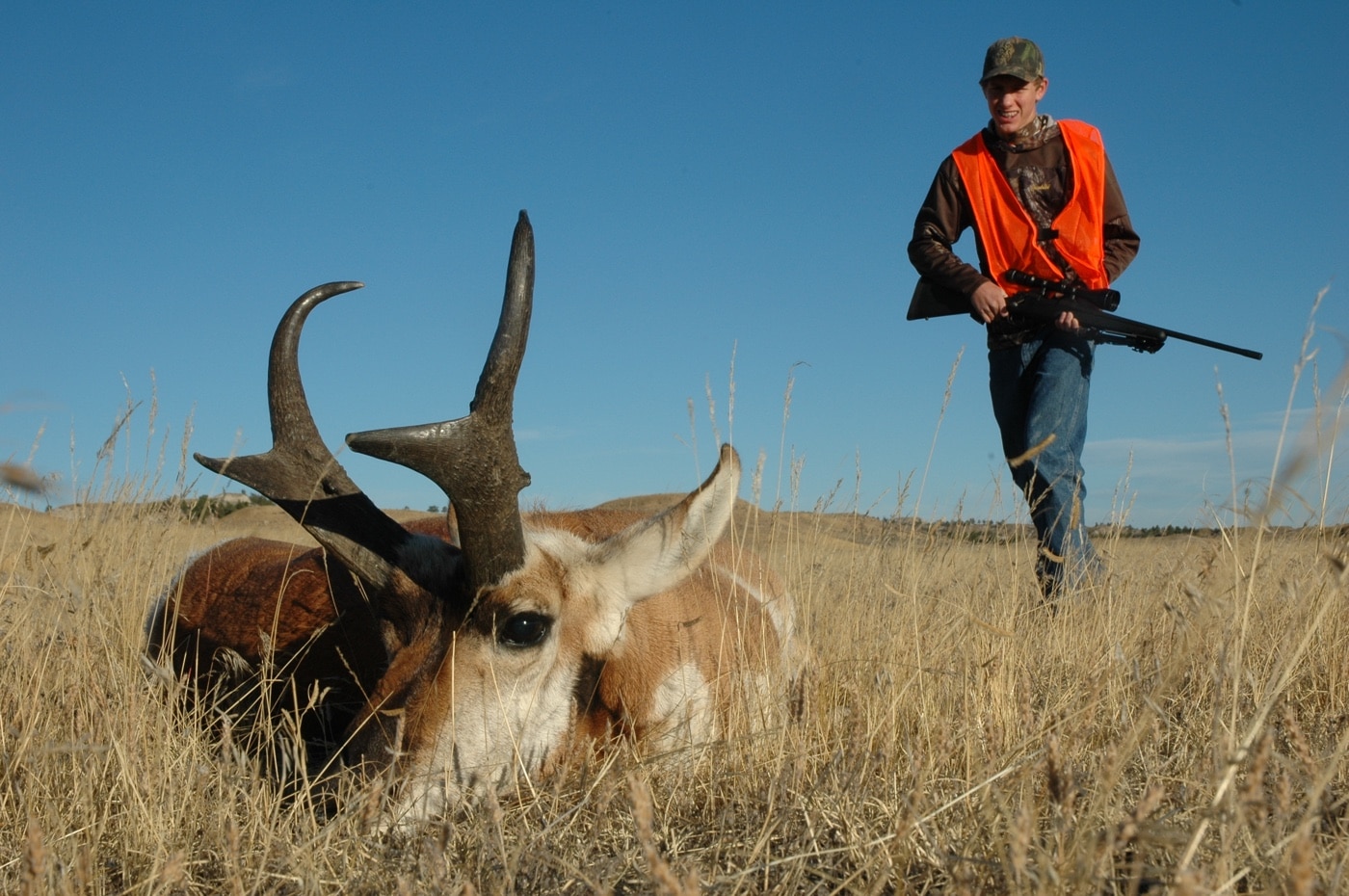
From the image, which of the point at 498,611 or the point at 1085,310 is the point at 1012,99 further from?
the point at 498,611

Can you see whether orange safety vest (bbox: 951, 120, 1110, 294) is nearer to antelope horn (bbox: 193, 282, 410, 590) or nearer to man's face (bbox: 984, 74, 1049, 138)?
man's face (bbox: 984, 74, 1049, 138)

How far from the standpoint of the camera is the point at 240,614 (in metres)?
4.95

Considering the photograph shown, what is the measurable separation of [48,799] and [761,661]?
7.93 feet

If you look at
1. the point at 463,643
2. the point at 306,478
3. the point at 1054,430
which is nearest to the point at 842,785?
the point at 463,643

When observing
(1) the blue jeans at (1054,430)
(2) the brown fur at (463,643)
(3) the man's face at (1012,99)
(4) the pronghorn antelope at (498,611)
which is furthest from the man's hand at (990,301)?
(4) the pronghorn antelope at (498,611)

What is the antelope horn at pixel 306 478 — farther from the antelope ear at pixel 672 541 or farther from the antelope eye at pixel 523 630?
the antelope ear at pixel 672 541

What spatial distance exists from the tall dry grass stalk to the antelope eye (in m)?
0.43

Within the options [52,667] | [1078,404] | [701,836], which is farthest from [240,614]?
[1078,404]

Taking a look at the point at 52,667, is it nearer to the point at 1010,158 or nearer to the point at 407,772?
the point at 407,772

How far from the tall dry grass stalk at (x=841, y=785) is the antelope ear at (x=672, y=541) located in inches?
23.0

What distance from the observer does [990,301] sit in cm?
596

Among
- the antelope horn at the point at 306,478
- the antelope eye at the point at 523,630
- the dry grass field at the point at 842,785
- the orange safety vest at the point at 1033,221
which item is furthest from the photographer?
the orange safety vest at the point at 1033,221

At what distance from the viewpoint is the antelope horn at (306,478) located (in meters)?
3.53

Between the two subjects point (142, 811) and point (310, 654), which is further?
point (310, 654)
